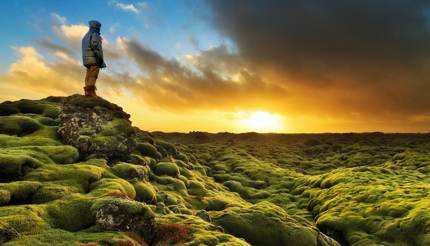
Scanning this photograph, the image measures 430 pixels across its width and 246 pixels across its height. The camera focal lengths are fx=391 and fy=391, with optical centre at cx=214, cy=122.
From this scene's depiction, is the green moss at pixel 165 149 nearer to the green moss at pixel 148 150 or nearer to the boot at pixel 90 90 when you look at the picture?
the green moss at pixel 148 150

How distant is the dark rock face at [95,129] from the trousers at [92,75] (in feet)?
6.43

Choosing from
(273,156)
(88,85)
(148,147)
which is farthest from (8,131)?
(273,156)

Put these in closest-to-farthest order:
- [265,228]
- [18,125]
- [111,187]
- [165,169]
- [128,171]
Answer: [111,187]
[265,228]
[128,171]
[18,125]
[165,169]

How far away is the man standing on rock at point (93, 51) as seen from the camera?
44281mm

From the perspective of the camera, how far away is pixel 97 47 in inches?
1757

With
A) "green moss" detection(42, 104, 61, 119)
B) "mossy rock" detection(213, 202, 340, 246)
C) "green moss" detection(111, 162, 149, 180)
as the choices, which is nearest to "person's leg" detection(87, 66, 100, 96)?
"green moss" detection(42, 104, 61, 119)

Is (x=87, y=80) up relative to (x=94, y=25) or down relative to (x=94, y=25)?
down

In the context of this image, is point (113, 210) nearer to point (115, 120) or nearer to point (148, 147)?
point (115, 120)

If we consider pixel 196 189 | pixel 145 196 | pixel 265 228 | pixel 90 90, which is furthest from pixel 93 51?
pixel 265 228

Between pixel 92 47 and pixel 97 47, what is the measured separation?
0.55 metres

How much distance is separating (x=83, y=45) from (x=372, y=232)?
40507 millimetres

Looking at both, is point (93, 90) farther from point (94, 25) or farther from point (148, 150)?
point (148, 150)

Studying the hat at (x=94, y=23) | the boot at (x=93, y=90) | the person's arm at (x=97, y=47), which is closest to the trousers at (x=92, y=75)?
the boot at (x=93, y=90)

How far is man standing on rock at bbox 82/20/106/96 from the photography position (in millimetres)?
44281
